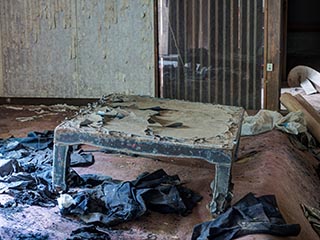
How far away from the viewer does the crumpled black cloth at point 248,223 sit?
9.80 ft

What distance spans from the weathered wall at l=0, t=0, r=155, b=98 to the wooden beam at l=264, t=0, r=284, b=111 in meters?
1.50

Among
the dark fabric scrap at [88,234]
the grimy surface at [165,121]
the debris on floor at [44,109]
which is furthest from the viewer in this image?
the debris on floor at [44,109]

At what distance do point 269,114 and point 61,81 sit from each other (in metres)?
3.09

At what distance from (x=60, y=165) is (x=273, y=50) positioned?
3485 millimetres

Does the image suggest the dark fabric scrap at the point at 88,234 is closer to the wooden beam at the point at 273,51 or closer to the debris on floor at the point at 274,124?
the debris on floor at the point at 274,124

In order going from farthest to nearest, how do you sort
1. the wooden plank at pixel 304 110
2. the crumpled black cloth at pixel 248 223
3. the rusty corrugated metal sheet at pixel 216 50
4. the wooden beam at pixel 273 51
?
the rusty corrugated metal sheet at pixel 216 50 → the wooden beam at pixel 273 51 → the wooden plank at pixel 304 110 → the crumpled black cloth at pixel 248 223

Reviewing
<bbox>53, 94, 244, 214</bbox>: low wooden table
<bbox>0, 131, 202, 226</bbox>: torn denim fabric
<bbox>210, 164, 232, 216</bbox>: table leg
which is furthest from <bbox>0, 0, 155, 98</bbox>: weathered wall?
<bbox>210, 164, 232, 216</bbox>: table leg

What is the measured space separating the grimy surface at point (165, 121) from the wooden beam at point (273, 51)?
180cm

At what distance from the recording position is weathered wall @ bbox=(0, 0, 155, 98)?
6.79m

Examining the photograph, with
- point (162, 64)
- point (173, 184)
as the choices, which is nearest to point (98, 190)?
point (173, 184)

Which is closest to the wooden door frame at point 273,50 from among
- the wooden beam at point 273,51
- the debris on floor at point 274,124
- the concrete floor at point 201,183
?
the wooden beam at point 273,51

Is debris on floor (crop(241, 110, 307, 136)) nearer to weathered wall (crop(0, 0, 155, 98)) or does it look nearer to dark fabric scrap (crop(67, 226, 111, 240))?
weathered wall (crop(0, 0, 155, 98))

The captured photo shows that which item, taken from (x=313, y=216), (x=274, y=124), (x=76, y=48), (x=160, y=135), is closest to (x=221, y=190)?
(x=160, y=135)

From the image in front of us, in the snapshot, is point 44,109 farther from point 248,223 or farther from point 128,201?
point 248,223
